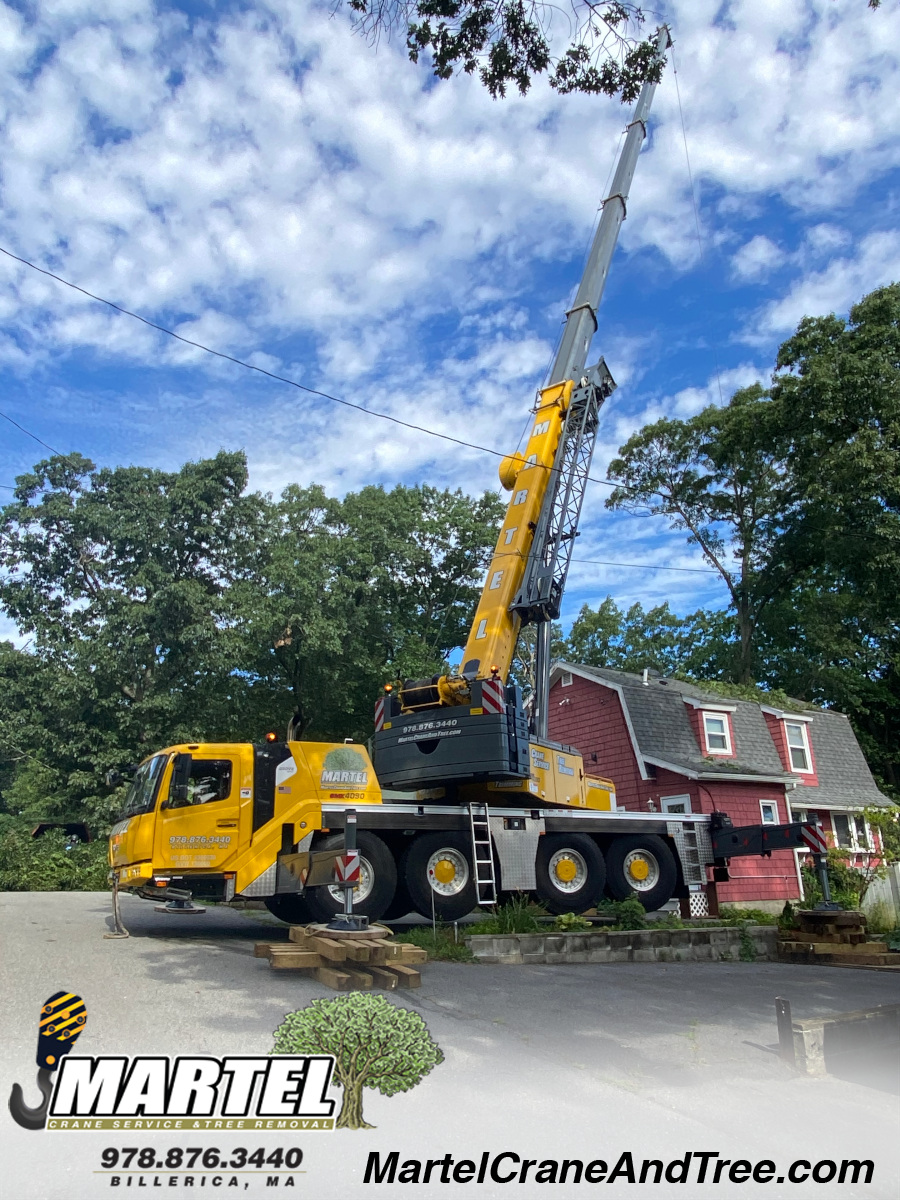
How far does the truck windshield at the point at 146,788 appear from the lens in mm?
11695

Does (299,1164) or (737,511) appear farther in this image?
(737,511)

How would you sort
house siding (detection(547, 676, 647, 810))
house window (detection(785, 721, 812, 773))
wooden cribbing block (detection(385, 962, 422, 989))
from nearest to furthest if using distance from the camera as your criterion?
1. wooden cribbing block (detection(385, 962, 422, 989))
2. house siding (detection(547, 676, 647, 810))
3. house window (detection(785, 721, 812, 773))

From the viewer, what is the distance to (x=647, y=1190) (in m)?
4.23

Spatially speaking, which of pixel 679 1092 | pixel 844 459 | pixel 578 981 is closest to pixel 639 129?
pixel 844 459

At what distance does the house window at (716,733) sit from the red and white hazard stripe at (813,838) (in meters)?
9.52

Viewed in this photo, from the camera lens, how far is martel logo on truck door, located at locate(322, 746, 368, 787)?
12.4 metres

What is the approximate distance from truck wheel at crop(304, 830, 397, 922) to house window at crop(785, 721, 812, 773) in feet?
55.1

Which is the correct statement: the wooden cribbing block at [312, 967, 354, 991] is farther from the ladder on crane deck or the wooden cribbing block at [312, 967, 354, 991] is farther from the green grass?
the ladder on crane deck

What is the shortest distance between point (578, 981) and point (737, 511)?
1202 inches

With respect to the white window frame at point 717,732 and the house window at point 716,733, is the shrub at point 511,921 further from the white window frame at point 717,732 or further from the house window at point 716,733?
the house window at point 716,733

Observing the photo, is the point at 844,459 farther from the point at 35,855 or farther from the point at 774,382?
the point at 35,855

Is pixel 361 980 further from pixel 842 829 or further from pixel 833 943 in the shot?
pixel 842 829

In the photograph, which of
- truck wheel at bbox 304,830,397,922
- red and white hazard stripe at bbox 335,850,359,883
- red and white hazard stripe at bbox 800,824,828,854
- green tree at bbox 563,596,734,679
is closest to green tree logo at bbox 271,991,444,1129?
red and white hazard stripe at bbox 335,850,359,883

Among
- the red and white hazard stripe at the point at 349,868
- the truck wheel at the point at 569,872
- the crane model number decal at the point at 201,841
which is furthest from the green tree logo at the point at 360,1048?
the truck wheel at the point at 569,872
